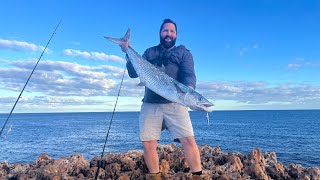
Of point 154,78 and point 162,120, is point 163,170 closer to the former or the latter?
point 162,120

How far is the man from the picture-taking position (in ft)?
20.1

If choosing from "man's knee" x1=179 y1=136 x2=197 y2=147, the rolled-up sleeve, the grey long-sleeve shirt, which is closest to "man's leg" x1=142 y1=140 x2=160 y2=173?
"man's knee" x1=179 y1=136 x2=197 y2=147

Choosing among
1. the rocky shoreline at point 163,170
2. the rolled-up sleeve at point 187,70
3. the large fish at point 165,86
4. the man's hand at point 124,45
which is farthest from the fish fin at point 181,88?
the rocky shoreline at point 163,170

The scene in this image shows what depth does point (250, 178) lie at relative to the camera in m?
7.36

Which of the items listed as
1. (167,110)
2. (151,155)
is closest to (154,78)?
(167,110)

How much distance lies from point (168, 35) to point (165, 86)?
1374mm

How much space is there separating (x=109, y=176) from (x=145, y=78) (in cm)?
303

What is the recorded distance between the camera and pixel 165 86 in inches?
223

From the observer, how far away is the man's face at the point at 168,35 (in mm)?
6410

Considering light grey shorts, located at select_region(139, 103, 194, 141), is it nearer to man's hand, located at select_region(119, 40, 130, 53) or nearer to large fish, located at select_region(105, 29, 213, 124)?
large fish, located at select_region(105, 29, 213, 124)

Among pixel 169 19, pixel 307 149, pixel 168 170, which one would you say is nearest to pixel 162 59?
pixel 169 19

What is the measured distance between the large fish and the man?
371 mm

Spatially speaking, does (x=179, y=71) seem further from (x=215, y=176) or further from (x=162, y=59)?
(x=215, y=176)

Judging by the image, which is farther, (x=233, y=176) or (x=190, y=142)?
(x=233, y=176)
